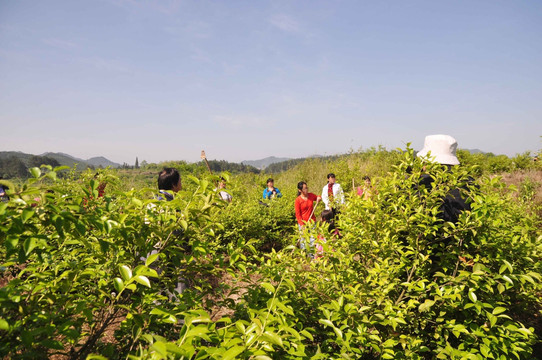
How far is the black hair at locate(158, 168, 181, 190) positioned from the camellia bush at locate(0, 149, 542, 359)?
156 cm

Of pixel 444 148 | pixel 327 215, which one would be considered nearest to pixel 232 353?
pixel 444 148

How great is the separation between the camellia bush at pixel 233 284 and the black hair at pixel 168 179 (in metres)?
1.56

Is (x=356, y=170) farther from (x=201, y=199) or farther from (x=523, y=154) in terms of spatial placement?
(x=201, y=199)

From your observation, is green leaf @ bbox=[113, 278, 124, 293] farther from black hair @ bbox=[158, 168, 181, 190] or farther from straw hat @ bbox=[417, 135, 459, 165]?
straw hat @ bbox=[417, 135, 459, 165]

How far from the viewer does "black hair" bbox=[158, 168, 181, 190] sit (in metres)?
3.38

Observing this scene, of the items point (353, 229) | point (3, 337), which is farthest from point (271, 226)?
point (3, 337)

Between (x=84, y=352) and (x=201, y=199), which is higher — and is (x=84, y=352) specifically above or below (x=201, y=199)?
below

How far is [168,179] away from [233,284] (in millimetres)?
2125

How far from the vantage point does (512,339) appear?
1.56 meters

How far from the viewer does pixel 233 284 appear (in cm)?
168

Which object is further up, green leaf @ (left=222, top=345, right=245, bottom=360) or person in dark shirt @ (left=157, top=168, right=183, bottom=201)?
person in dark shirt @ (left=157, top=168, right=183, bottom=201)

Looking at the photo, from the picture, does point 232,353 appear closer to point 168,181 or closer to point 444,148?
point 168,181

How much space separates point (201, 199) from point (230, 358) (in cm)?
77

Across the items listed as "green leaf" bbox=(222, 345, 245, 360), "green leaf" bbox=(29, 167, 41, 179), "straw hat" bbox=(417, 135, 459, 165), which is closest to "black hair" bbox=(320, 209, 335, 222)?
"straw hat" bbox=(417, 135, 459, 165)
